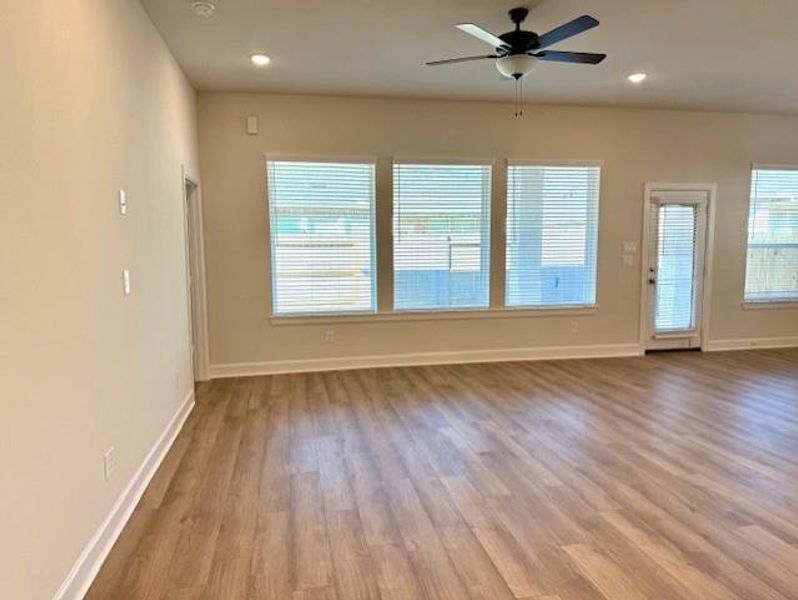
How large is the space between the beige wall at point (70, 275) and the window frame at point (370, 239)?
6.84 ft

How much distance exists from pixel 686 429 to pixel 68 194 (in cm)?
413

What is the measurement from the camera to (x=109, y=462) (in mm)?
2512

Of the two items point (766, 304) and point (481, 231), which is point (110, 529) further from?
point (766, 304)

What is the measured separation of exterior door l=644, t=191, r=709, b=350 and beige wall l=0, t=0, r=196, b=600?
5574 mm

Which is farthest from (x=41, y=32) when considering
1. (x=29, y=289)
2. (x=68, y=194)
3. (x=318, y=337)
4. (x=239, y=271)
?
(x=318, y=337)

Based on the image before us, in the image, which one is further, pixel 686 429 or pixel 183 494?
pixel 686 429

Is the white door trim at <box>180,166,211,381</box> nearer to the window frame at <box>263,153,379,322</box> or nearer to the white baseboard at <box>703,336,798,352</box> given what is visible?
the window frame at <box>263,153,379,322</box>

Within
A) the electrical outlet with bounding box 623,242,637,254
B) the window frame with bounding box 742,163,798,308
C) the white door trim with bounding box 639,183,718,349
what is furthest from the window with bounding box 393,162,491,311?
the window frame with bounding box 742,163,798,308

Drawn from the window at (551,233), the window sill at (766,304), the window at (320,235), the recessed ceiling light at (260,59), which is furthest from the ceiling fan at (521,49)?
the window sill at (766,304)

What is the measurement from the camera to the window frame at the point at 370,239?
5535 mm

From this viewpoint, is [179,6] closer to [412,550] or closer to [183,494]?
Result: [183,494]

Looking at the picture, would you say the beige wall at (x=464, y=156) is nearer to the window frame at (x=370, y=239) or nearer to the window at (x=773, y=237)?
the window frame at (x=370, y=239)

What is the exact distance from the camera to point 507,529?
8.43 feet

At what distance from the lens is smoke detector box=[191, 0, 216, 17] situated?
10.7ft
